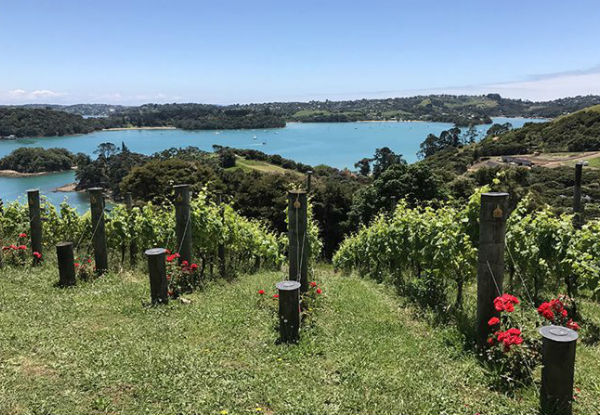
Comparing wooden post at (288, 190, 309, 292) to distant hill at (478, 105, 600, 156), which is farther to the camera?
distant hill at (478, 105, 600, 156)

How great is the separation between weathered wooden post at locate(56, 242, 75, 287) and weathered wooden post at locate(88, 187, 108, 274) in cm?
75

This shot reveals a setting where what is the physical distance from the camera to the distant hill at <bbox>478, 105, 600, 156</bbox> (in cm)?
7931

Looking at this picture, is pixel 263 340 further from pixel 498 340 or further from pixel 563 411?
pixel 563 411

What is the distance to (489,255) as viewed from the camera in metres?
4.69

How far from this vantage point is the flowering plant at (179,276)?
7.07 meters

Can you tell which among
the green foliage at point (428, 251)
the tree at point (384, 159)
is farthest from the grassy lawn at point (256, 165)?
the green foliage at point (428, 251)

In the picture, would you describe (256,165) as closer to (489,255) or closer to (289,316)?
(289,316)

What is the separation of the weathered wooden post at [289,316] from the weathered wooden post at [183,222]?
3286mm

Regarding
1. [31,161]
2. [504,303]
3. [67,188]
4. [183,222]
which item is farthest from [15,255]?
[31,161]

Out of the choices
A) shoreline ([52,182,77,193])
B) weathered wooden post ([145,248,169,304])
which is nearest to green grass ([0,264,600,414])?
weathered wooden post ([145,248,169,304])

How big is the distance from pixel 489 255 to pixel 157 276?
15.6 feet

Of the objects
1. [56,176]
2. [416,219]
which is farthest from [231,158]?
[416,219]

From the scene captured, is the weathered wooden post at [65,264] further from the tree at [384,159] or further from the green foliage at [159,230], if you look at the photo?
the tree at [384,159]

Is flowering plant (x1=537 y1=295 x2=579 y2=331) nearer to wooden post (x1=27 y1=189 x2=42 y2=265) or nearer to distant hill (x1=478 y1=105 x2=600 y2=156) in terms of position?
wooden post (x1=27 y1=189 x2=42 y2=265)
